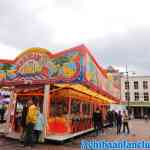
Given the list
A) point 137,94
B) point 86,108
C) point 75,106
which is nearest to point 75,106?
point 75,106

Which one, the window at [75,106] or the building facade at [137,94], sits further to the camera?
the building facade at [137,94]

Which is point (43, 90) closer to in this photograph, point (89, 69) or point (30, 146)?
point (89, 69)

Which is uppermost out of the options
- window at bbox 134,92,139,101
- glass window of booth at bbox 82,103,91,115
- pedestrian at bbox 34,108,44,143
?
window at bbox 134,92,139,101

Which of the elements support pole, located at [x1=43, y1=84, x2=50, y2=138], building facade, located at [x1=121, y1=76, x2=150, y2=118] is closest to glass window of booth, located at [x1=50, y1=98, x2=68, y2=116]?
support pole, located at [x1=43, y1=84, x2=50, y2=138]

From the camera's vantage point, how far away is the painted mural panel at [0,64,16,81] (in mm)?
12102

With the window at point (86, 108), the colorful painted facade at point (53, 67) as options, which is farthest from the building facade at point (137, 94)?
the colorful painted facade at point (53, 67)

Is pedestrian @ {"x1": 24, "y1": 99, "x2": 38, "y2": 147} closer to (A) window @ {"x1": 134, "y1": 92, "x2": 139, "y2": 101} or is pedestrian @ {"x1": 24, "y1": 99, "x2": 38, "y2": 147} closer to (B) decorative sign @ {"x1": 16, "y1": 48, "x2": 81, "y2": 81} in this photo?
(B) decorative sign @ {"x1": 16, "y1": 48, "x2": 81, "y2": 81}

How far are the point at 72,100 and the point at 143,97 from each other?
3820 centimetres

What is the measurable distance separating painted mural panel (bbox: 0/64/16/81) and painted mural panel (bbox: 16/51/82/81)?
15.3 inches

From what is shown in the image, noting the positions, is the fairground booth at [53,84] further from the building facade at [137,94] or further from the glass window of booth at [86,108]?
the building facade at [137,94]

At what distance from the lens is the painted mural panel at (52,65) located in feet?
33.9

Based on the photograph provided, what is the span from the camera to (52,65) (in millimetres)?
10953

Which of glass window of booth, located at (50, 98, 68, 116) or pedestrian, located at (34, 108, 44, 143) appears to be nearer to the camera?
pedestrian, located at (34, 108, 44, 143)

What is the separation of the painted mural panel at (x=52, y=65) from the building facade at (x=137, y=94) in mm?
38273
